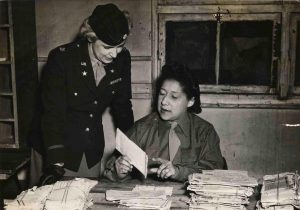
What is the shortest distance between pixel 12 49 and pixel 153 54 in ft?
4.60

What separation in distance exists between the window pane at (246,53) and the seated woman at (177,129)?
56.6 inches

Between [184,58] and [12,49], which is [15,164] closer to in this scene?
[12,49]

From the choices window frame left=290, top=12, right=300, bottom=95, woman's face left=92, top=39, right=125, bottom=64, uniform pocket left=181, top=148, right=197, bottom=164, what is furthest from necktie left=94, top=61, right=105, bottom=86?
window frame left=290, top=12, right=300, bottom=95

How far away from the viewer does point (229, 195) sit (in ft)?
5.88

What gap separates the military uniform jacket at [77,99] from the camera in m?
2.73

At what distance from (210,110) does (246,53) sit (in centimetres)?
71

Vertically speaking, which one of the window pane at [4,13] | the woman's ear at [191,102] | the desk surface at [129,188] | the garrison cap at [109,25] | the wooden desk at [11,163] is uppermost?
the window pane at [4,13]

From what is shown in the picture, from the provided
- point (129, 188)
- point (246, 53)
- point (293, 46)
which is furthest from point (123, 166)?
point (293, 46)

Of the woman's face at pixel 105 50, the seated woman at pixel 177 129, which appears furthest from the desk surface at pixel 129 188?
the woman's face at pixel 105 50

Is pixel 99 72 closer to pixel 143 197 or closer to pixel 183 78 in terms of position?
pixel 183 78

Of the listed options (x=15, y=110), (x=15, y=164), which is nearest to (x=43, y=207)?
(x=15, y=164)

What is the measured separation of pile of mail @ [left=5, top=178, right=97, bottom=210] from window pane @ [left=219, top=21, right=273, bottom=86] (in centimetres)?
259

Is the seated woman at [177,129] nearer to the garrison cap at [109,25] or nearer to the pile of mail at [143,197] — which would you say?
the garrison cap at [109,25]

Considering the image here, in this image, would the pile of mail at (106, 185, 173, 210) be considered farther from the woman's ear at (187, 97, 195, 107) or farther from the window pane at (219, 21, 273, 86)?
the window pane at (219, 21, 273, 86)
